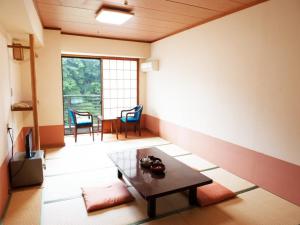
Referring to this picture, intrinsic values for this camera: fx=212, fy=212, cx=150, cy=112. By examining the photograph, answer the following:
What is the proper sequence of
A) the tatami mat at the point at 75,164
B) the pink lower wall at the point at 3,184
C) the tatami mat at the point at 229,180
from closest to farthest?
the pink lower wall at the point at 3,184
the tatami mat at the point at 229,180
the tatami mat at the point at 75,164

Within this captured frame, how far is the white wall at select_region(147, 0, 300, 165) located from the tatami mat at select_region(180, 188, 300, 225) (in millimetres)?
519

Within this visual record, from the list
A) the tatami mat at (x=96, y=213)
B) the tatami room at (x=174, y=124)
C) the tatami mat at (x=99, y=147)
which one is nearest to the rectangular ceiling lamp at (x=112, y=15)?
the tatami room at (x=174, y=124)

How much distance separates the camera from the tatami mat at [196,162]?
3.39 meters

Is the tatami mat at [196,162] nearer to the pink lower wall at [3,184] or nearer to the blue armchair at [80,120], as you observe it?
the blue armchair at [80,120]

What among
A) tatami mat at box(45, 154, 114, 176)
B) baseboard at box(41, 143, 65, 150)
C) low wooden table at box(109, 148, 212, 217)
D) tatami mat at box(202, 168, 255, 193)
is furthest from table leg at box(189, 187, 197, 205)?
baseboard at box(41, 143, 65, 150)

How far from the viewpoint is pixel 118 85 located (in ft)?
18.8

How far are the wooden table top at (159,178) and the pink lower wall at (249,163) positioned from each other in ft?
2.98

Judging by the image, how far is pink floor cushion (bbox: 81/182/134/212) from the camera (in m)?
2.28

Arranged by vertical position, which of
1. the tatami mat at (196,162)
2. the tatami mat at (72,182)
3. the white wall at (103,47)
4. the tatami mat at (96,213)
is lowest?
the tatami mat at (96,213)

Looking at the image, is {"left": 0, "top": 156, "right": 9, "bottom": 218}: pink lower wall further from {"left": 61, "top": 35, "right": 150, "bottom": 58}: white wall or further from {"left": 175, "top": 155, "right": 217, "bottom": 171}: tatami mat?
{"left": 61, "top": 35, "right": 150, "bottom": 58}: white wall

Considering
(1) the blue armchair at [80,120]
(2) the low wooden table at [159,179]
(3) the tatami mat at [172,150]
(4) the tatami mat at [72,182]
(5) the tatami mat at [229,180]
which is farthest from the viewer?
(1) the blue armchair at [80,120]

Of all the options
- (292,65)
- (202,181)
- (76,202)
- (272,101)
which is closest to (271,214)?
(202,181)

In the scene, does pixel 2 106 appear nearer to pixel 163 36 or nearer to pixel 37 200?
pixel 37 200

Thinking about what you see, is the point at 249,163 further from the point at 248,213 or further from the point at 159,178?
the point at 159,178
